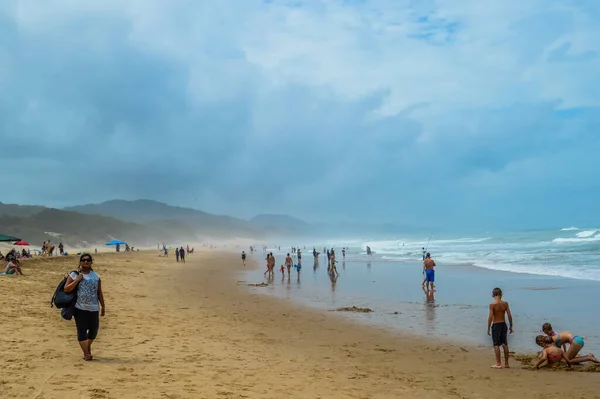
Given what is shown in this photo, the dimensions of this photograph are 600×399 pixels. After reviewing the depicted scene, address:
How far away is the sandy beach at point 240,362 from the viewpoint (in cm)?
704

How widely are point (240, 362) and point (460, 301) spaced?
12448 millimetres

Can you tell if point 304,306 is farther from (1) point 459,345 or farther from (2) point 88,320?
(2) point 88,320

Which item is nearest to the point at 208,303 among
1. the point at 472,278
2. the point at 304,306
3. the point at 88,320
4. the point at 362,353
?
the point at 304,306

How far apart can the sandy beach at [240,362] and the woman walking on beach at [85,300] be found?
1.45ft

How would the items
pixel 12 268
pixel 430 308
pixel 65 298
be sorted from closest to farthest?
1. pixel 65 298
2. pixel 430 308
3. pixel 12 268

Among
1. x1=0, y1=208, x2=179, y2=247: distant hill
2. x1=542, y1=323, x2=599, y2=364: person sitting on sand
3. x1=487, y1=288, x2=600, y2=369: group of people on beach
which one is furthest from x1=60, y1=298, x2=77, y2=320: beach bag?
x1=0, y1=208, x2=179, y2=247: distant hill

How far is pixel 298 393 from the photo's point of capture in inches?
280

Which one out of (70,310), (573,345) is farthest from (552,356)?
(70,310)

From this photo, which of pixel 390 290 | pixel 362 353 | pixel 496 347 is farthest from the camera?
pixel 390 290

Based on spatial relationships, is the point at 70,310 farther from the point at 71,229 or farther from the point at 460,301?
the point at 71,229

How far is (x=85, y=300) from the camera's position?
7910 mm

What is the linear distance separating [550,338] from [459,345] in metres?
2.40

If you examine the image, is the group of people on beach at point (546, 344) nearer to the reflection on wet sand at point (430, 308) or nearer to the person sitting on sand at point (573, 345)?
the person sitting on sand at point (573, 345)

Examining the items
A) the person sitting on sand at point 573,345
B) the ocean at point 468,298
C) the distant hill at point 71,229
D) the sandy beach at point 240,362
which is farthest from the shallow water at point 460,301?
the distant hill at point 71,229
